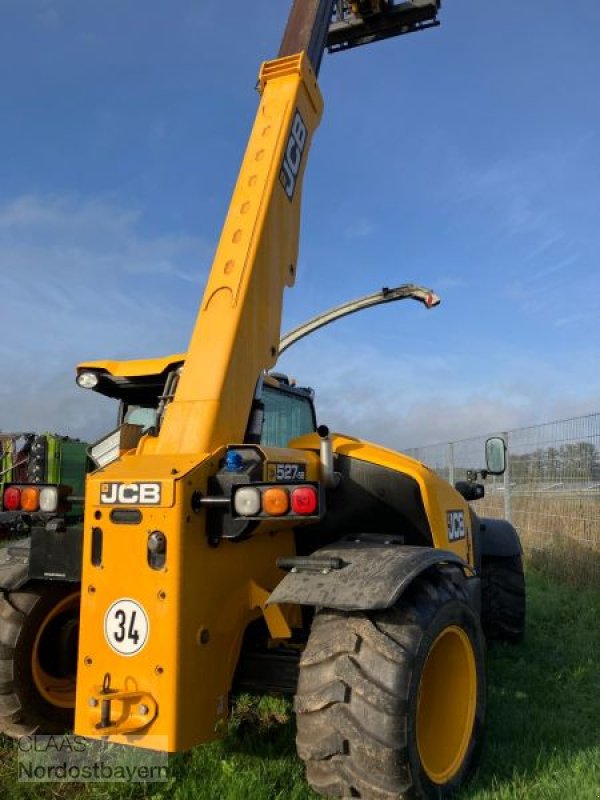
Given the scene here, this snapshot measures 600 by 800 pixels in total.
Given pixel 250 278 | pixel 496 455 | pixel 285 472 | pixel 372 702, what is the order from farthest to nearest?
pixel 496 455 < pixel 250 278 < pixel 285 472 < pixel 372 702

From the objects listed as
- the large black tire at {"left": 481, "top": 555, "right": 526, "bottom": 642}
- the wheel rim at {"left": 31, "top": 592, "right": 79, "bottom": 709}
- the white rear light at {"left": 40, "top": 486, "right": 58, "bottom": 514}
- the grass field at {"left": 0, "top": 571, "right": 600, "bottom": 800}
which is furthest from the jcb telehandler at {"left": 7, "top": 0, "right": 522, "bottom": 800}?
the large black tire at {"left": 481, "top": 555, "right": 526, "bottom": 642}

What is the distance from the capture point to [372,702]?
9.20 feet

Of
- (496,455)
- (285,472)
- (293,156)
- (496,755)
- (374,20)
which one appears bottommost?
(496,755)

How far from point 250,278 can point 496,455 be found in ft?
8.88

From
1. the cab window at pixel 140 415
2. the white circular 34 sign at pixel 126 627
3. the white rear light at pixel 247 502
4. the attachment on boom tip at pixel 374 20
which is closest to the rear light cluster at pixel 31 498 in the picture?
the white circular 34 sign at pixel 126 627

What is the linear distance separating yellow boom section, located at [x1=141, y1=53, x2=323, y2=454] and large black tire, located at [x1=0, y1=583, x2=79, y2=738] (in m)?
1.07

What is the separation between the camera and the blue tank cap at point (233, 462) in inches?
127

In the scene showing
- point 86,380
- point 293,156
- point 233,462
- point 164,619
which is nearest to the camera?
point 164,619

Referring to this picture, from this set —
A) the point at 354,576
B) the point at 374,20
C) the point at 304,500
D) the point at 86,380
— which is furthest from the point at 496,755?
the point at 374,20

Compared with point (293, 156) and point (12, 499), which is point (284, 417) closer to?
point (293, 156)

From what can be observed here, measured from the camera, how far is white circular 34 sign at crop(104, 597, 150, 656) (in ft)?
9.75

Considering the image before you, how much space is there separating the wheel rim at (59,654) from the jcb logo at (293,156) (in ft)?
8.74

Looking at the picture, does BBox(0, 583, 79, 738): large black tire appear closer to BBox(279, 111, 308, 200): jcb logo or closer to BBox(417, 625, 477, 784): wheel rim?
BBox(417, 625, 477, 784): wheel rim

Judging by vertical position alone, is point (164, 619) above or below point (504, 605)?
above
